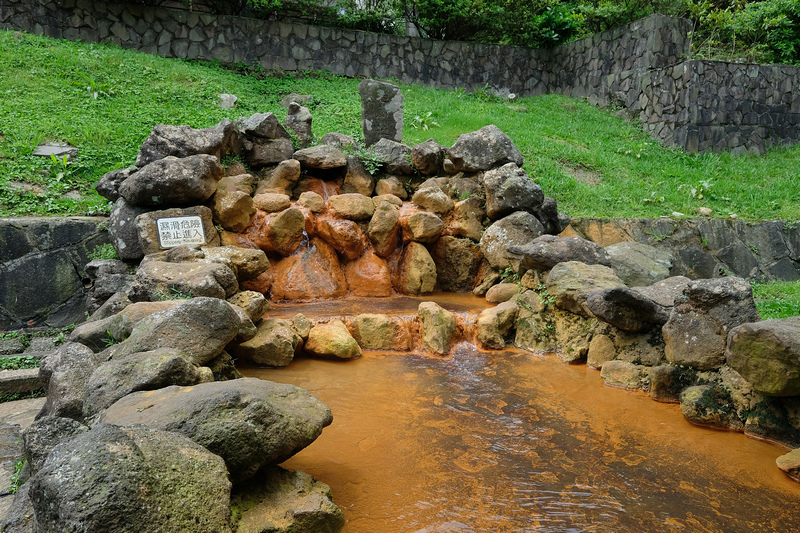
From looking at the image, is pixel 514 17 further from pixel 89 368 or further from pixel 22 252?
pixel 89 368

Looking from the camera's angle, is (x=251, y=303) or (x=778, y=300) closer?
(x=251, y=303)

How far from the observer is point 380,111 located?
10492 millimetres

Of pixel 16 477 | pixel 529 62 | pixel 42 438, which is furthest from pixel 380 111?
pixel 529 62

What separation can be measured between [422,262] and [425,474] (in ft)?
16.5

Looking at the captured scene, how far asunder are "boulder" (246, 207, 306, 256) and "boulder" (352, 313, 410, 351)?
2.12 m

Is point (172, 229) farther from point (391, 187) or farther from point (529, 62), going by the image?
point (529, 62)

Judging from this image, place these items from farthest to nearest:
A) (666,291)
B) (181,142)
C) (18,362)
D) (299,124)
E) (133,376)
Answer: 1. (299,124)
2. (181,142)
3. (666,291)
4. (18,362)
5. (133,376)

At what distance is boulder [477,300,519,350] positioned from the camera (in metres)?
6.63

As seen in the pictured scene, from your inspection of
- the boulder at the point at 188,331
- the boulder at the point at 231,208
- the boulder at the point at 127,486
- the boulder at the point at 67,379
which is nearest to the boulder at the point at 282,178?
the boulder at the point at 231,208

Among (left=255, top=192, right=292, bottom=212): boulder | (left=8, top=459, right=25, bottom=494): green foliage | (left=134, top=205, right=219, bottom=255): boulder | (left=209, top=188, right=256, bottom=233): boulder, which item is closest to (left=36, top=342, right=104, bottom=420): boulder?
(left=8, top=459, right=25, bottom=494): green foliage

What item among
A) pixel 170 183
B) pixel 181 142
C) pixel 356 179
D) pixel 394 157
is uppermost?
pixel 181 142

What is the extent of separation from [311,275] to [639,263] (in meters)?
4.66

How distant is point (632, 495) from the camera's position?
11.7ft

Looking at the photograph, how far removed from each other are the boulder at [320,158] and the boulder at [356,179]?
0.72 feet
